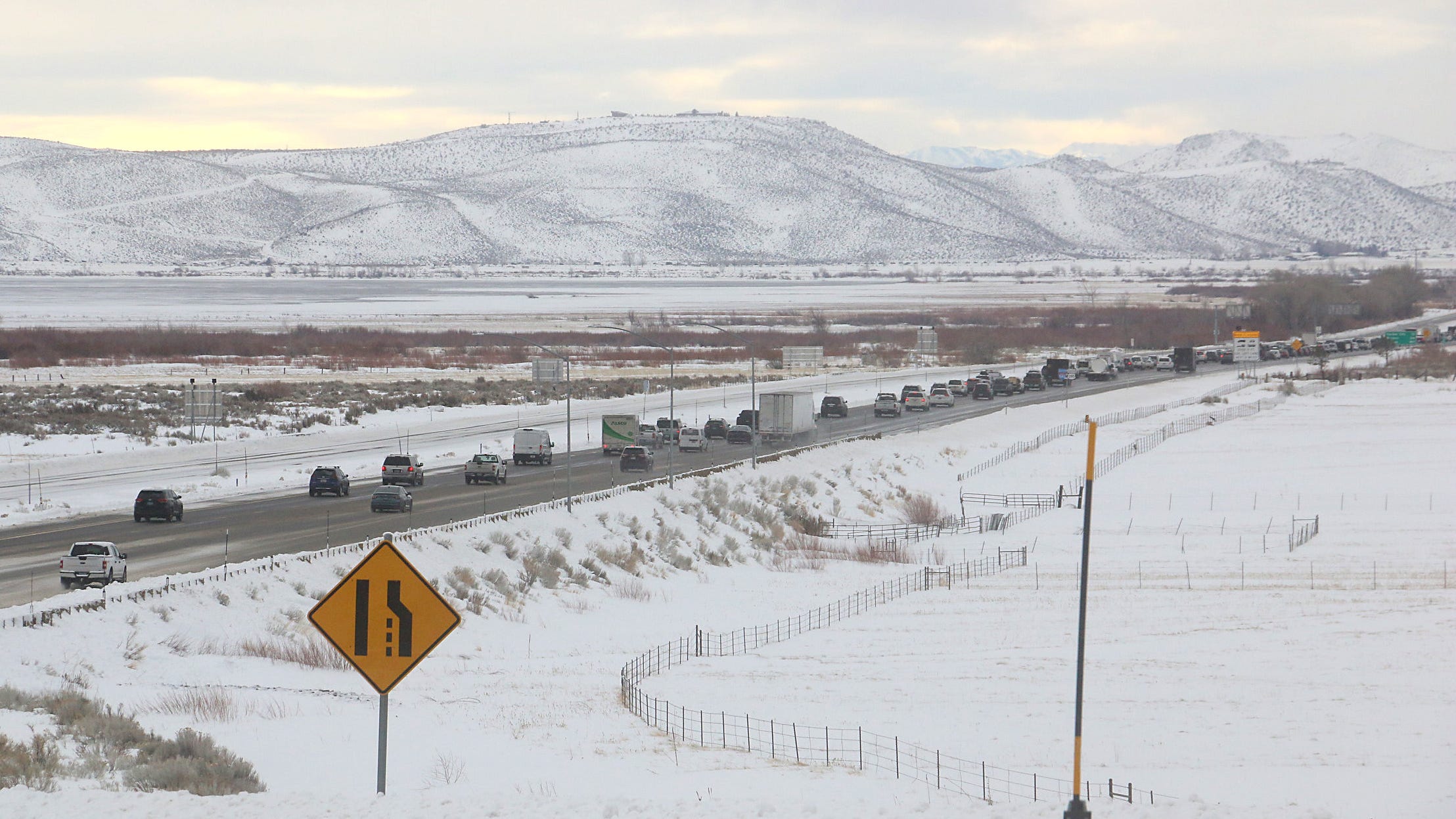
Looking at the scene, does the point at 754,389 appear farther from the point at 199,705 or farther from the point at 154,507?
the point at 199,705

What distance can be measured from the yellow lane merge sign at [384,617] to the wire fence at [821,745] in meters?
8.23

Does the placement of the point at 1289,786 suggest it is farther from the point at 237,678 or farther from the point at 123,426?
the point at 123,426

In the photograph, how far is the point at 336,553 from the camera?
37.7 metres

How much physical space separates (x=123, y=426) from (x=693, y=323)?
10780 centimetres

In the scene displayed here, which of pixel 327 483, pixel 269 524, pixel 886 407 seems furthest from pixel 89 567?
pixel 886 407

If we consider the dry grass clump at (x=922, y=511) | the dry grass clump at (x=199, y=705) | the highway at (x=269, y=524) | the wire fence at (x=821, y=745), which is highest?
the dry grass clump at (x=199, y=705)

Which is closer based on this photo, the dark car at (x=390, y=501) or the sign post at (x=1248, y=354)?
the dark car at (x=390, y=501)

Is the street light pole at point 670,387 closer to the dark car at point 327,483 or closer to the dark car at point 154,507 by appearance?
the dark car at point 327,483

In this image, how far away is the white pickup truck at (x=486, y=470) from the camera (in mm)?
57250

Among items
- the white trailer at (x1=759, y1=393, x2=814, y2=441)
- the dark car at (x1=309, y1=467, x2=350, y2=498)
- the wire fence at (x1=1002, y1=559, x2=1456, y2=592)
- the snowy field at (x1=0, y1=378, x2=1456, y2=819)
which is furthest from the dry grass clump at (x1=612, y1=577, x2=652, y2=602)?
the white trailer at (x1=759, y1=393, x2=814, y2=441)

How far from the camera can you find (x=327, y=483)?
173 ft

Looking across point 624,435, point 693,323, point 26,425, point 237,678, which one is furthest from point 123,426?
point 693,323

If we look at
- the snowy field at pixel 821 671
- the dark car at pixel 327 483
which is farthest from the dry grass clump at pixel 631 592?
the dark car at pixel 327 483

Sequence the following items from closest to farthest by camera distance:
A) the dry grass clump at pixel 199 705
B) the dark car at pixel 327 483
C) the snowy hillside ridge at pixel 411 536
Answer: the dry grass clump at pixel 199 705
the snowy hillside ridge at pixel 411 536
the dark car at pixel 327 483
